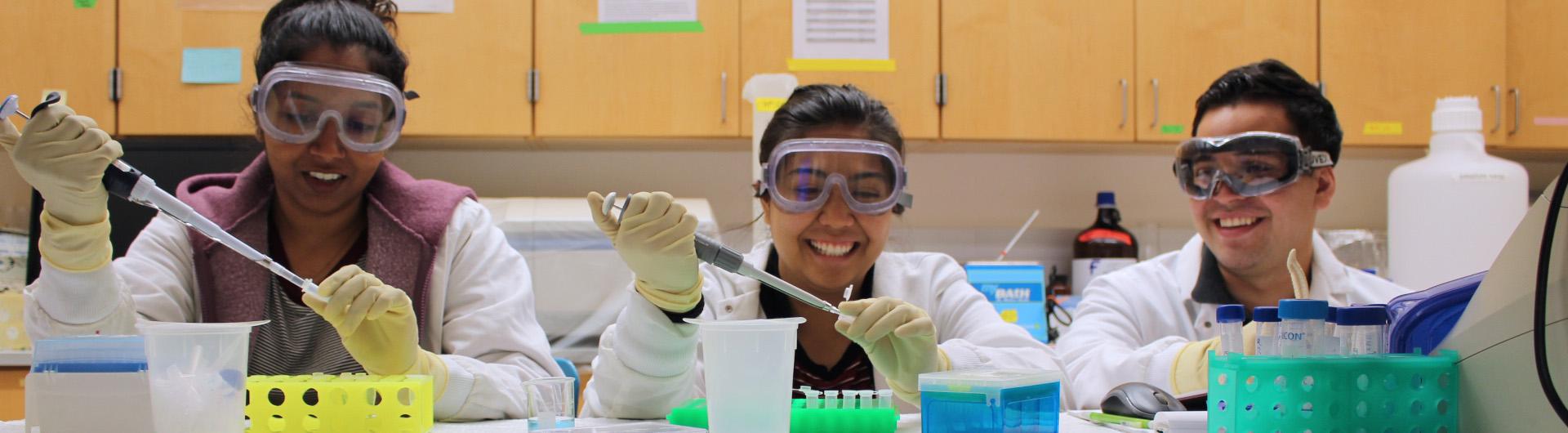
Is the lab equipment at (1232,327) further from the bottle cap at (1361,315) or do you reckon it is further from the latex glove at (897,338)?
the latex glove at (897,338)

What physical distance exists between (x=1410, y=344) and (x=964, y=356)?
1.95 feet

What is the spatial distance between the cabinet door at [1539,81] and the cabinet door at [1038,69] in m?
1.13

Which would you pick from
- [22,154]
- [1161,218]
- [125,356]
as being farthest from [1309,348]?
[1161,218]

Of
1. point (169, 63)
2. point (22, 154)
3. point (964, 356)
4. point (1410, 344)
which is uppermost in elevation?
point (169, 63)

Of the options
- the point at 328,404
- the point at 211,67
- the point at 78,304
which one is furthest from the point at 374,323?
the point at 211,67

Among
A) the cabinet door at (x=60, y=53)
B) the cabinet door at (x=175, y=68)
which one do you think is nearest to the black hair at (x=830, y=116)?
the cabinet door at (x=175, y=68)

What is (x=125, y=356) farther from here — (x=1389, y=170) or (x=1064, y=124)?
(x=1389, y=170)

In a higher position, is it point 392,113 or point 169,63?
point 169,63

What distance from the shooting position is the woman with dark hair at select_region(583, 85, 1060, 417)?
1.21 metres

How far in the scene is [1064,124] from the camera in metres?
2.90

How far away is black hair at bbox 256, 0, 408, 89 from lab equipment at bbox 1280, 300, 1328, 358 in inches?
53.2

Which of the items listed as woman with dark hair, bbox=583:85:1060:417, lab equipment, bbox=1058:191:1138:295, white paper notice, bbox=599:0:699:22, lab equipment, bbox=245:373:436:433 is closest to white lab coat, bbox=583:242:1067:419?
woman with dark hair, bbox=583:85:1060:417

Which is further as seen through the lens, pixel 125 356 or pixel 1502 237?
pixel 1502 237

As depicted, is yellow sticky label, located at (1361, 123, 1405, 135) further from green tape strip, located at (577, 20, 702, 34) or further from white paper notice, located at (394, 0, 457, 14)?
white paper notice, located at (394, 0, 457, 14)
